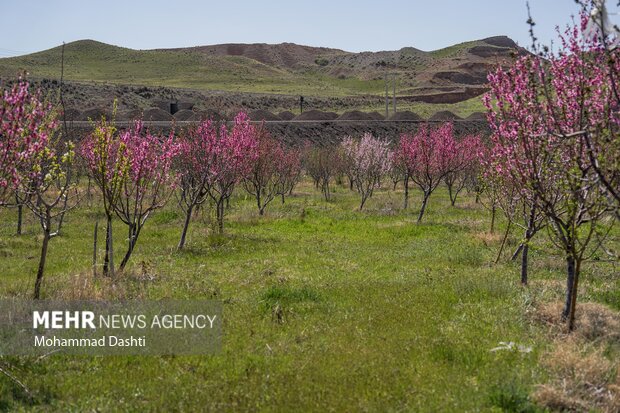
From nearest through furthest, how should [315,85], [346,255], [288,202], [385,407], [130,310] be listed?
1. [385,407]
2. [130,310]
3. [346,255]
4. [288,202]
5. [315,85]

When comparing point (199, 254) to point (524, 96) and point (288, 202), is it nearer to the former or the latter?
point (524, 96)

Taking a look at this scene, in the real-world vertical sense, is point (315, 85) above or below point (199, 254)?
above

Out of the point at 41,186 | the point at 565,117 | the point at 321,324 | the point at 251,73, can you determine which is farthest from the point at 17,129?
the point at 251,73

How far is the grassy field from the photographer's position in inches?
288

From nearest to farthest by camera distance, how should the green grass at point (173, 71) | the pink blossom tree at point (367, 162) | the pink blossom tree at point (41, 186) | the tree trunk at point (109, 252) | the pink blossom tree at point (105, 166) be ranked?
1. the pink blossom tree at point (41, 186)
2. the pink blossom tree at point (105, 166)
3. the tree trunk at point (109, 252)
4. the pink blossom tree at point (367, 162)
5. the green grass at point (173, 71)

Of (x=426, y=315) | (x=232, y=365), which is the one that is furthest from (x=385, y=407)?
(x=426, y=315)

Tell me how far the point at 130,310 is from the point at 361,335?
4.45 meters

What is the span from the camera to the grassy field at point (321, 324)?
24.0 feet

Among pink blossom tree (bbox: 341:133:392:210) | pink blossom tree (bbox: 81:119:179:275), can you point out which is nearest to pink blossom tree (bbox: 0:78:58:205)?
pink blossom tree (bbox: 81:119:179:275)

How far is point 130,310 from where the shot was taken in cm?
1059

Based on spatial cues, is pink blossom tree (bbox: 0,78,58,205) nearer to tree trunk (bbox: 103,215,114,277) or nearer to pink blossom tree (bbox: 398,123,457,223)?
tree trunk (bbox: 103,215,114,277)

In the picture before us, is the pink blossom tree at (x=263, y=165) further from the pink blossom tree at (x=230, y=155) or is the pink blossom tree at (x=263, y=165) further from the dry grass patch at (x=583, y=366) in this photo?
the dry grass patch at (x=583, y=366)

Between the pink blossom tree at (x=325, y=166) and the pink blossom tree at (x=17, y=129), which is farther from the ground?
the pink blossom tree at (x=17, y=129)

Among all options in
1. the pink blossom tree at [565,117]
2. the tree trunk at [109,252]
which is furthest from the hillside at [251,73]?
the pink blossom tree at [565,117]
